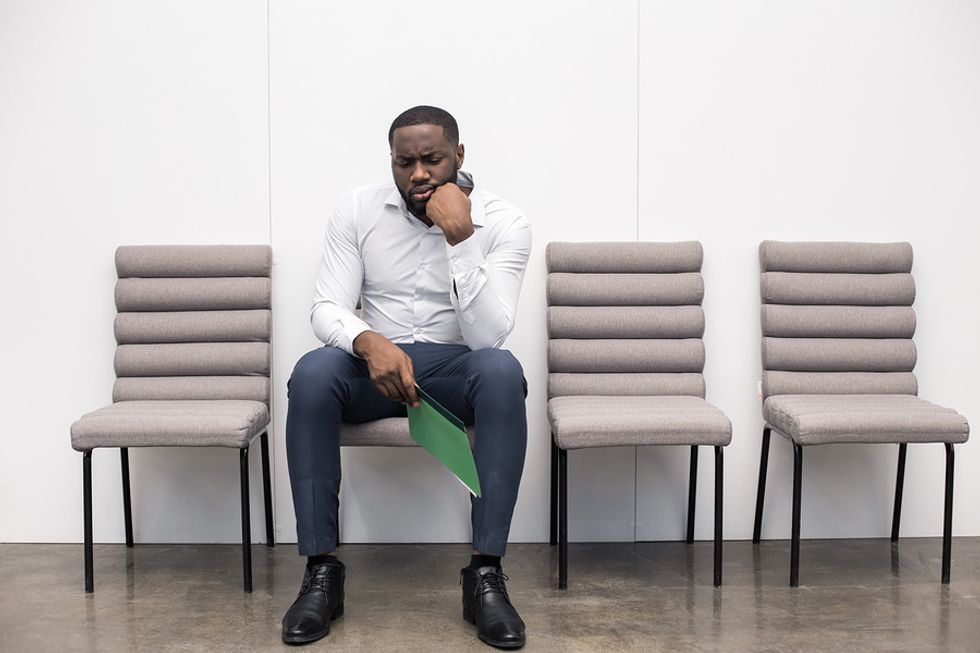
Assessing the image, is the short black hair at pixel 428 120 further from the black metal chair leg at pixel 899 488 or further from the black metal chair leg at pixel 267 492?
the black metal chair leg at pixel 899 488

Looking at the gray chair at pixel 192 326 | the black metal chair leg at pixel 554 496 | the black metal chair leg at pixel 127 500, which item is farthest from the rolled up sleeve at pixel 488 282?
the black metal chair leg at pixel 127 500

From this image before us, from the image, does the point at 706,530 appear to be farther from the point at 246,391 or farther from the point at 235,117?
the point at 235,117

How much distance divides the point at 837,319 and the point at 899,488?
2.09 feet

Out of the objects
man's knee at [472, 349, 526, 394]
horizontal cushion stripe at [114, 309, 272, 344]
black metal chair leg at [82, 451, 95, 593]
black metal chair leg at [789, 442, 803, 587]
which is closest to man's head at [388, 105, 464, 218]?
man's knee at [472, 349, 526, 394]

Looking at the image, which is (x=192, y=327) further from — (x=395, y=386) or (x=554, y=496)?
(x=554, y=496)

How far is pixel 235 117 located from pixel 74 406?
1.16 meters

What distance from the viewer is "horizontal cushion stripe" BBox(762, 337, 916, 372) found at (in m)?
3.20

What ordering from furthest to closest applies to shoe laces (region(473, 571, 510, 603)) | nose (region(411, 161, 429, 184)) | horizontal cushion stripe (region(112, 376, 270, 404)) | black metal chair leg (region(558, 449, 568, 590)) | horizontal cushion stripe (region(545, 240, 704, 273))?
1. horizontal cushion stripe (region(545, 240, 704, 273))
2. horizontal cushion stripe (region(112, 376, 270, 404))
3. black metal chair leg (region(558, 449, 568, 590))
4. nose (region(411, 161, 429, 184))
5. shoe laces (region(473, 571, 510, 603))

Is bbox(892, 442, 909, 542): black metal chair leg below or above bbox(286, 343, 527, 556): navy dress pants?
below

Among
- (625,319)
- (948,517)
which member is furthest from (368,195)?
(948,517)

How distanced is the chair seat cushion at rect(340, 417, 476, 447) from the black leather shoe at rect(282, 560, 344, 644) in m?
0.35

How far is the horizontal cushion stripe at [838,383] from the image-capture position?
318cm

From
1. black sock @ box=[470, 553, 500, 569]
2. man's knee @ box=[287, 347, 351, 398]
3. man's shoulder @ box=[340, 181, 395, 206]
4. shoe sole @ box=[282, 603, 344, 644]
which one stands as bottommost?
shoe sole @ box=[282, 603, 344, 644]

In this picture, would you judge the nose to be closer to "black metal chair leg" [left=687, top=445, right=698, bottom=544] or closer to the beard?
the beard
